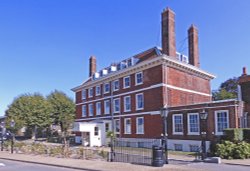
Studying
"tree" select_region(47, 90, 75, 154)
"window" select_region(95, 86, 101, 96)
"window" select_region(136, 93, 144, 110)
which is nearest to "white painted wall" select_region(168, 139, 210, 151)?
"window" select_region(136, 93, 144, 110)

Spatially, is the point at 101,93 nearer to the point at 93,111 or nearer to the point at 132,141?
the point at 93,111

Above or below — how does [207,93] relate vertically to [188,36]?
below

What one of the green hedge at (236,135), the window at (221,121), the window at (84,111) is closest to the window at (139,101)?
the window at (221,121)

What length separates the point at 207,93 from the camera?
132 feet

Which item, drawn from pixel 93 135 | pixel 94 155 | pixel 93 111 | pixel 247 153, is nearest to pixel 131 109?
pixel 93 135

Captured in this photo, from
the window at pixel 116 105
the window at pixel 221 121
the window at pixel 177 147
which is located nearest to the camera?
the window at pixel 221 121

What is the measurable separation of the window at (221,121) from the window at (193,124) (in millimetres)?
2056

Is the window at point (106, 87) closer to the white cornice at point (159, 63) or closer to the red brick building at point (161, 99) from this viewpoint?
the red brick building at point (161, 99)

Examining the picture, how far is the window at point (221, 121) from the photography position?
2690cm

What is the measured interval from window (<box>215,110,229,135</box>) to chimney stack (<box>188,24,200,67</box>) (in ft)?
40.4

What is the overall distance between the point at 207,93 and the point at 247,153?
→ 19115mm

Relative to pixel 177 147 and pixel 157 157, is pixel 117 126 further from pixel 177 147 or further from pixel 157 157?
pixel 157 157

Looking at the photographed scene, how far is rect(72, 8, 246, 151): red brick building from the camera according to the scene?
94.9ft

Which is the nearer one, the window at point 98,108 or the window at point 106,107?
the window at point 106,107
